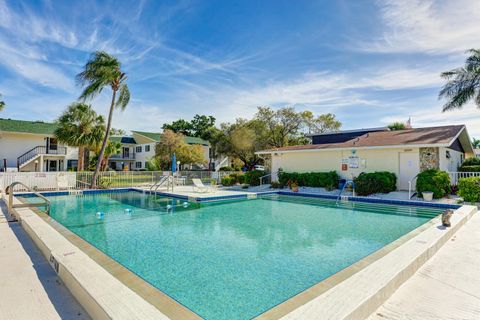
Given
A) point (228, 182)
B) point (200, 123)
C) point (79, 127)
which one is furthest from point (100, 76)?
point (200, 123)

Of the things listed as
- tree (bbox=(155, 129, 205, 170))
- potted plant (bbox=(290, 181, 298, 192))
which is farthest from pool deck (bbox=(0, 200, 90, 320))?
tree (bbox=(155, 129, 205, 170))

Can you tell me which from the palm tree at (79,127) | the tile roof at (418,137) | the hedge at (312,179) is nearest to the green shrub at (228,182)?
the hedge at (312,179)

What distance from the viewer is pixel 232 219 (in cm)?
952

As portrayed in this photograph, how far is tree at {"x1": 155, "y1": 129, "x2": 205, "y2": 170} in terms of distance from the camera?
30156 millimetres

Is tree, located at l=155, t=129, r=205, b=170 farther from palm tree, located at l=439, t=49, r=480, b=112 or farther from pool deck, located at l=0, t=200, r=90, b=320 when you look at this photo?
pool deck, located at l=0, t=200, r=90, b=320

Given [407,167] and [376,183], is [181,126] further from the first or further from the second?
[407,167]

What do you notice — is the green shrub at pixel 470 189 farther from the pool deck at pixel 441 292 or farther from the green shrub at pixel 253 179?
the green shrub at pixel 253 179

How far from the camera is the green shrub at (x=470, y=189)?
35.8 feet

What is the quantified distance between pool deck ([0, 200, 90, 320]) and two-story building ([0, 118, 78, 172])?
25.4 metres

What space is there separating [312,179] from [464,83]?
14.2 metres

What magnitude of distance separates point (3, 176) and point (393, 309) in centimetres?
1874

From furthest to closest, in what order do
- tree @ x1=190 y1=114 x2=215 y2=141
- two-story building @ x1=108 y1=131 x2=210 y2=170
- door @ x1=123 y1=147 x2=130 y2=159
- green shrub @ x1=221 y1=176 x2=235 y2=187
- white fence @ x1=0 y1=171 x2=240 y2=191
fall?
tree @ x1=190 y1=114 x2=215 y2=141 → door @ x1=123 y1=147 x2=130 y2=159 → two-story building @ x1=108 y1=131 x2=210 y2=170 → green shrub @ x1=221 y1=176 x2=235 y2=187 → white fence @ x1=0 y1=171 x2=240 y2=191

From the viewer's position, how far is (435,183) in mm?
12289

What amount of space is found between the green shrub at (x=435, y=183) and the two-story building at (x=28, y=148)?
96.8ft
